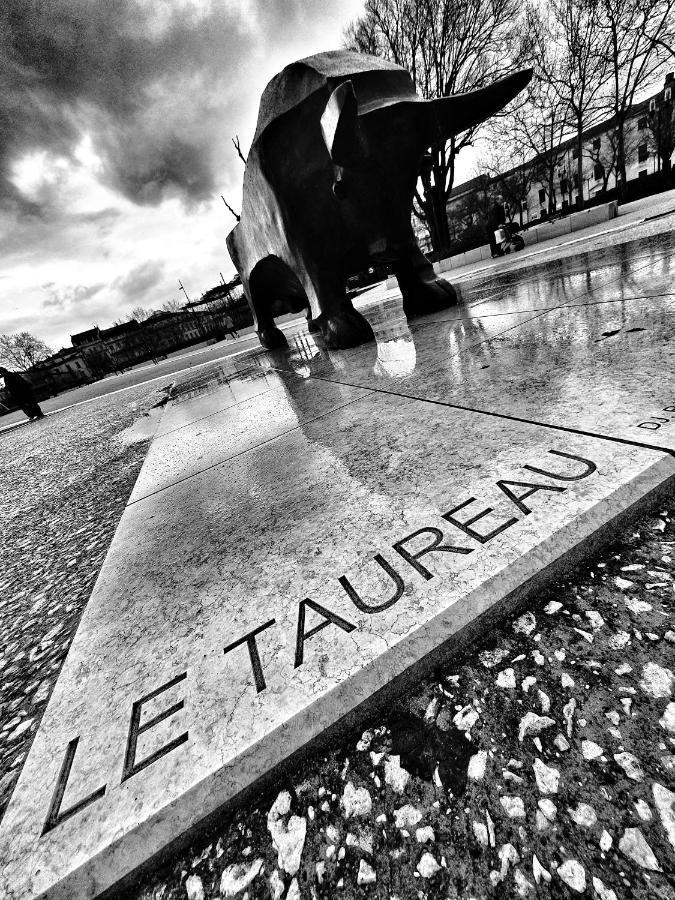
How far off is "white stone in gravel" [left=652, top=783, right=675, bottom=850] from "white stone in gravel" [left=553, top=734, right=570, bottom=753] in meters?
0.09

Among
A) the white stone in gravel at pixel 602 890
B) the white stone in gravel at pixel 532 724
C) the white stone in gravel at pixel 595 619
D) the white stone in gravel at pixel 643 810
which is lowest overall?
the white stone in gravel at pixel 643 810

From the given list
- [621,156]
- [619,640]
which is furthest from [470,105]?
[621,156]

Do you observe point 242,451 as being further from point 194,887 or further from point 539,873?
point 539,873

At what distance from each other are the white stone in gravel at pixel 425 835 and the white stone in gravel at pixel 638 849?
8.3 inches

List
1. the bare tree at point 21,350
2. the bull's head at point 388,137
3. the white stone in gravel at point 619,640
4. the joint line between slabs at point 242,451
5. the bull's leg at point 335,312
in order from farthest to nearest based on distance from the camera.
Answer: the bare tree at point 21,350 < the bull's leg at point 335,312 < the bull's head at point 388,137 < the joint line between slabs at point 242,451 < the white stone in gravel at point 619,640

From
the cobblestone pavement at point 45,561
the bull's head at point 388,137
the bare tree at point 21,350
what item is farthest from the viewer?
the bare tree at point 21,350

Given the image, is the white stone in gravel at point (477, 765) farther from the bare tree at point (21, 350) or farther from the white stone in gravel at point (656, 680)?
the bare tree at point (21, 350)

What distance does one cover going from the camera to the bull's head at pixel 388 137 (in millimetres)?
2275

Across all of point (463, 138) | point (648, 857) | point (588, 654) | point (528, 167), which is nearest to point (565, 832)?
point (648, 857)

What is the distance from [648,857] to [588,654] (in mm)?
236

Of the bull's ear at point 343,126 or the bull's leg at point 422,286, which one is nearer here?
the bull's ear at point 343,126

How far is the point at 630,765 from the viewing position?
0.49 meters

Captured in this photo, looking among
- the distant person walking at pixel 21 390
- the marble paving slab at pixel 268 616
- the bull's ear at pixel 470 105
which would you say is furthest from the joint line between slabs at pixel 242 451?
the distant person walking at pixel 21 390

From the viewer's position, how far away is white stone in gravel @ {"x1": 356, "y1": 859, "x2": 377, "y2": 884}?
0.46 metres
